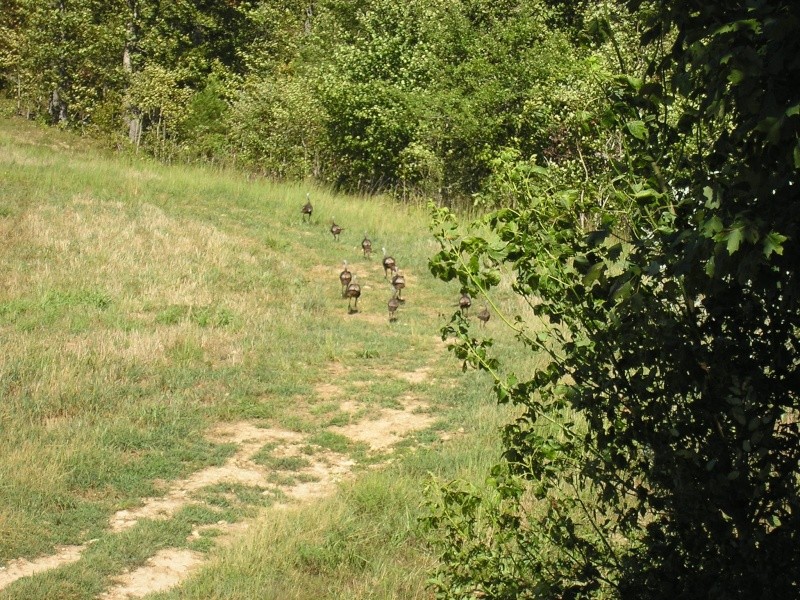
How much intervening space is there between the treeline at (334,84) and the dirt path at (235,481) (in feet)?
26.6

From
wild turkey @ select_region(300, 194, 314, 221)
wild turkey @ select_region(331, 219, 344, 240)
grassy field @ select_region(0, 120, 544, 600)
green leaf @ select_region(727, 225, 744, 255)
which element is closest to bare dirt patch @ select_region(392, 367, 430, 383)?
grassy field @ select_region(0, 120, 544, 600)

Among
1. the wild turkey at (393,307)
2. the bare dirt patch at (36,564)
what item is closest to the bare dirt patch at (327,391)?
the wild turkey at (393,307)

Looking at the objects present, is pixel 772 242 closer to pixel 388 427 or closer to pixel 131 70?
pixel 388 427

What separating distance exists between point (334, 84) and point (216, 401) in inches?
691

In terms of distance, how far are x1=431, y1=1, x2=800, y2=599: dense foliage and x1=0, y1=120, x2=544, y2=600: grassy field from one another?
80cm

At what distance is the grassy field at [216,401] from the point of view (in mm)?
7648

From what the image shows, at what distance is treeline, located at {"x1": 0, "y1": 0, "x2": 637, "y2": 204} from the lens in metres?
25.4

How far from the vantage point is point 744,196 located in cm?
333

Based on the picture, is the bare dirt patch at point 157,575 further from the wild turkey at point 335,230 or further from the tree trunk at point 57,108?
the tree trunk at point 57,108

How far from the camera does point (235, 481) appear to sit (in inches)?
376

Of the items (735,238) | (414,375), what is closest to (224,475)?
(414,375)

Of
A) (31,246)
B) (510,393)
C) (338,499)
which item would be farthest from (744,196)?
(31,246)

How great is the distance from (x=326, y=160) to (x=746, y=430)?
86.6 feet

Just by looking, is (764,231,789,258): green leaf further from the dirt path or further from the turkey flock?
the turkey flock
